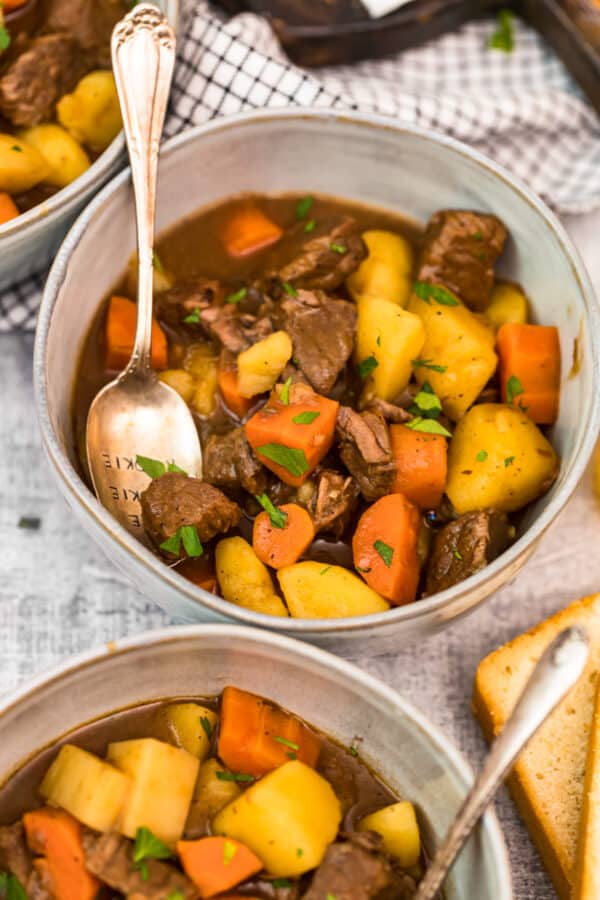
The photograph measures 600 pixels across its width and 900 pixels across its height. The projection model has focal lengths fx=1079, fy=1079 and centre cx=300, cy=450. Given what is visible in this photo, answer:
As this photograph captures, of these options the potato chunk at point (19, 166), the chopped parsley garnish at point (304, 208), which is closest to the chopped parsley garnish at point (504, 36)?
the chopped parsley garnish at point (304, 208)

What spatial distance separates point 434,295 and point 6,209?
112cm

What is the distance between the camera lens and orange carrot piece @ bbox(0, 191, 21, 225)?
108 inches

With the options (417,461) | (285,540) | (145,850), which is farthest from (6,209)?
(145,850)

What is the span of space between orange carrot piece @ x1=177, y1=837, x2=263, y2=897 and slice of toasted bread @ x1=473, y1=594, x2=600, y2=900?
83cm

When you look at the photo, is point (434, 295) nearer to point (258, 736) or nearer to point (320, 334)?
point (320, 334)

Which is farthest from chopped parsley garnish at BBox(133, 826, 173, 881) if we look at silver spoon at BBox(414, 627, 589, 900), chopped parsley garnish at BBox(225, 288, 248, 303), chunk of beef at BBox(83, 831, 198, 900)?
chopped parsley garnish at BBox(225, 288, 248, 303)

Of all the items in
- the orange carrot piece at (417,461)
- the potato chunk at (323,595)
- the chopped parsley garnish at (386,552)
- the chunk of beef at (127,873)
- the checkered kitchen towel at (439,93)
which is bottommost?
the chunk of beef at (127,873)

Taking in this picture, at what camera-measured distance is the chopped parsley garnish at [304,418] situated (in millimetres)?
2537

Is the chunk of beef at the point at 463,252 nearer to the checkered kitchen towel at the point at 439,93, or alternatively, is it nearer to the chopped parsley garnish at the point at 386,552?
the checkered kitchen towel at the point at 439,93

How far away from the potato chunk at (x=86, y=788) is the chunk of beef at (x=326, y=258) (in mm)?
1296

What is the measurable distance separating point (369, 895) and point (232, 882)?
0.27 metres

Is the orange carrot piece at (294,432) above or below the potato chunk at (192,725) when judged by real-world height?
above

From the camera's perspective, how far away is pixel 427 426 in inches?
104

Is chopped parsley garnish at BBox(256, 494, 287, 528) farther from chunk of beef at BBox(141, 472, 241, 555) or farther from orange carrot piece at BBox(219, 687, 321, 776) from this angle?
orange carrot piece at BBox(219, 687, 321, 776)
